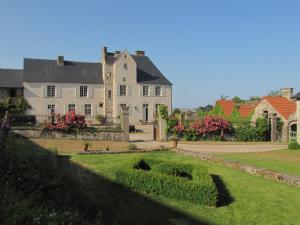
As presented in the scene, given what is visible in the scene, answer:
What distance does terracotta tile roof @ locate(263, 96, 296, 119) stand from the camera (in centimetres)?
3281

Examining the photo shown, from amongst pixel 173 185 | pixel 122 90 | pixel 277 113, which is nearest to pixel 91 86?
pixel 122 90

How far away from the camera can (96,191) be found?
10.3m

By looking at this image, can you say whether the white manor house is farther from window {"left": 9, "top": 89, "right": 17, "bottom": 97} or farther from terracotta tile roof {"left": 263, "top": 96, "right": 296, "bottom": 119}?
terracotta tile roof {"left": 263, "top": 96, "right": 296, "bottom": 119}

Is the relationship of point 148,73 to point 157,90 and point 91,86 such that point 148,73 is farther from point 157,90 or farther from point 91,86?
point 91,86

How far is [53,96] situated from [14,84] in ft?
17.1

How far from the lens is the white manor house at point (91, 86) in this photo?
46.7m

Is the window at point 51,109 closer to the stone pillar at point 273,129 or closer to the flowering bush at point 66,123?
the flowering bush at point 66,123

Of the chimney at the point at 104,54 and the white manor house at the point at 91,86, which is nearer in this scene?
the white manor house at the point at 91,86

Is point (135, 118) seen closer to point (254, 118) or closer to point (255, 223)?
point (254, 118)

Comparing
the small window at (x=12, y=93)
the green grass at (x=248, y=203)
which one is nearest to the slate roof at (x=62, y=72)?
the small window at (x=12, y=93)

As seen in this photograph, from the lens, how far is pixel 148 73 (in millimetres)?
52594

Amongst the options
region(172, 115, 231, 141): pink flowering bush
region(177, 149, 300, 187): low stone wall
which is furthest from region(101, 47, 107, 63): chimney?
region(177, 149, 300, 187): low stone wall

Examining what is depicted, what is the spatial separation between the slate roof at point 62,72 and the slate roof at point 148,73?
5.81 meters

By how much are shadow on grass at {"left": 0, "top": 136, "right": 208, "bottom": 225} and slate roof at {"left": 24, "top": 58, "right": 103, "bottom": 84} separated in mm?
38012
